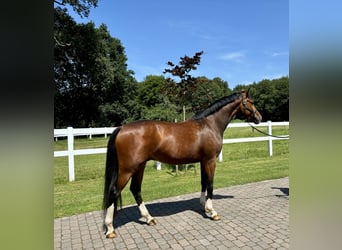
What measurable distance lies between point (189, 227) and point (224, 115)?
1751 millimetres

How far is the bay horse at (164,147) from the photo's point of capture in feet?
10.8

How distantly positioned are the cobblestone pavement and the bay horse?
0.21 metres

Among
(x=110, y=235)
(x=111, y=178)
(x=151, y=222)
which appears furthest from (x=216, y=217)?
(x=111, y=178)

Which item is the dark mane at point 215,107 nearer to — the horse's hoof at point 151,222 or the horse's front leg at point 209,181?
the horse's front leg at point 209,181

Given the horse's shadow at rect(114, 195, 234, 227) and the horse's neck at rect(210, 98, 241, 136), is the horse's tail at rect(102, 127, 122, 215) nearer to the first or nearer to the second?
the horse's shadow at rect(114, 195, 234, 227)

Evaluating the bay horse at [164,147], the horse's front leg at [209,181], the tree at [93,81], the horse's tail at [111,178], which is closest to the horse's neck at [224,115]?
the bay horse at [164,147]

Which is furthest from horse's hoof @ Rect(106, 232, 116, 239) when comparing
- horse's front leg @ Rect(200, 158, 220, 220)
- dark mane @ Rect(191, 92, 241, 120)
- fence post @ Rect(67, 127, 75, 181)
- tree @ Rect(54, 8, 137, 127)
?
tree @ Rect(54, 8, 137, 127)

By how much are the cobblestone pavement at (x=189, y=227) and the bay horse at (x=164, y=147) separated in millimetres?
206

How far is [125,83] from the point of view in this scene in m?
26.4

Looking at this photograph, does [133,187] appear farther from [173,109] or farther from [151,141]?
[173,109]

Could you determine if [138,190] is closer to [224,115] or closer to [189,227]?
[189,227]
